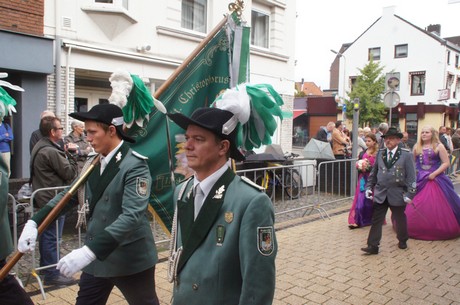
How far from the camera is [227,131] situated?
2242 millimetres

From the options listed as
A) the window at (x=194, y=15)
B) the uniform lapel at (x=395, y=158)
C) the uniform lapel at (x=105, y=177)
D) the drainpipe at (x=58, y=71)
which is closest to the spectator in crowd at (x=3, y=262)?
the uniform lapel at (x=105, y=177)

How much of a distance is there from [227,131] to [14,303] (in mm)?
2172

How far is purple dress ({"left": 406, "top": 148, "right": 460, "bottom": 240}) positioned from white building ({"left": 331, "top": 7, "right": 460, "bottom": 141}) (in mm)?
29478

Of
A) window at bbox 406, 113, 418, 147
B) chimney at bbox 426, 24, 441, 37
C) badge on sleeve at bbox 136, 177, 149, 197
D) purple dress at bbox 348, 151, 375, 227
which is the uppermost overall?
chimney at bbox 426, 24, 441, 37

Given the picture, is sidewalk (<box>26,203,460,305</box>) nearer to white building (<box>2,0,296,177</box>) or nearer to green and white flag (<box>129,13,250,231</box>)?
green and white flag (<box>129,13,250,231</box>)

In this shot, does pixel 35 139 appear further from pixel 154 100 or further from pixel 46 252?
pixel 154 100

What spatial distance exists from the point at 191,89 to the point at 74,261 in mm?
2660

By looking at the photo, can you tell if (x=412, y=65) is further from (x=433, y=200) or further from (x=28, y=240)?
(x=28, y=240)

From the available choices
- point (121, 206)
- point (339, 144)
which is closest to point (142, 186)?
point (121, 206)

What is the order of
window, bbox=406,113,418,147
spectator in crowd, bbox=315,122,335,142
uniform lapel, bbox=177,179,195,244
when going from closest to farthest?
uniform lapel, bbox=177,179,195,244, spectator in crowd, bbox=315,122,335,142, window, bbox=406,113,418,147

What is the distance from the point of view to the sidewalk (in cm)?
462

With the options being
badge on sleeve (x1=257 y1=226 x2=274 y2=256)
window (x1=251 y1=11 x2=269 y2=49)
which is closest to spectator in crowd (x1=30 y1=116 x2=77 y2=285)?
badge on sleeve (x1=257 y1=226 x2=274 y2=256)

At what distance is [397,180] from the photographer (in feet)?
20.7

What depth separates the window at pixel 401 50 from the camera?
41094 millimetres
